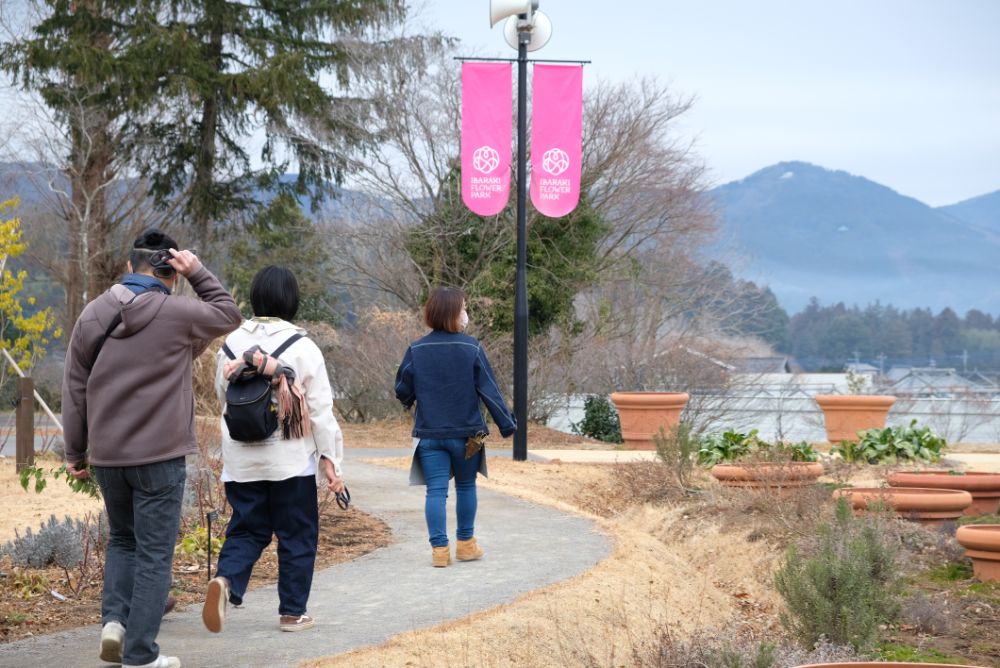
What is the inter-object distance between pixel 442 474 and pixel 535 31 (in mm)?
8259

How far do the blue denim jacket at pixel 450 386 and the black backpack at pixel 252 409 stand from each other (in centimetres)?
204

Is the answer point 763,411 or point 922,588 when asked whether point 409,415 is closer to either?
point 763,411

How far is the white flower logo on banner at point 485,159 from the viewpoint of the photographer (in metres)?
15.2

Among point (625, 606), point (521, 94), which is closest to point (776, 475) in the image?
point (625, 606)

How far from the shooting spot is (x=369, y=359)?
21625 millimetres

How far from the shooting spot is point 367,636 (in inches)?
223

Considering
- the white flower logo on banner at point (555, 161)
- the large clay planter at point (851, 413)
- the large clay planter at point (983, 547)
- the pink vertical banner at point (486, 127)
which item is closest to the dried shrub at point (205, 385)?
the pink vertical banner at point (486, 127)

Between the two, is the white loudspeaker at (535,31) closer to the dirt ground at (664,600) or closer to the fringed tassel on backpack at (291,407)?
the dirt ground at (664,600)

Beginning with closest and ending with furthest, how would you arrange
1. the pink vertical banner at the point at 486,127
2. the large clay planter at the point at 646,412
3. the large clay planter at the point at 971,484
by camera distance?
1. the large clay planter at the point at 971,484
2. the pink vertical banner at the point at 486,127
3. the large clay planter at the point at 646,412

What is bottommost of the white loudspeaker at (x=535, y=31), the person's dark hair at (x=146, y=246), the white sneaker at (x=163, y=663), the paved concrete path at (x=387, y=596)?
the paved concrete path at (x=387, y=596)

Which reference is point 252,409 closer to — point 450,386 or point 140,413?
point 140,413

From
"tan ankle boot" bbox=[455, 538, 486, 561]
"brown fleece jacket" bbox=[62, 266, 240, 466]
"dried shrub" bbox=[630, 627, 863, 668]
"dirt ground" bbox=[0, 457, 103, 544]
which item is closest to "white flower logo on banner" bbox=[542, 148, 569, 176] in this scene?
"dirt ground" bbox=[0, 457, 103, 544]

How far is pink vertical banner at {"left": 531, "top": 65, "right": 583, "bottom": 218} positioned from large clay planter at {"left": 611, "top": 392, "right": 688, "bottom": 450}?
12.7 feet

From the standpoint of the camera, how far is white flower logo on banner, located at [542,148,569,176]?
1543 centimetres
